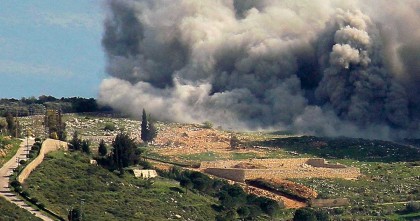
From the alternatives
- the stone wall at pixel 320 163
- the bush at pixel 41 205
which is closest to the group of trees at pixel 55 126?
the stone wall at pixel 320 163

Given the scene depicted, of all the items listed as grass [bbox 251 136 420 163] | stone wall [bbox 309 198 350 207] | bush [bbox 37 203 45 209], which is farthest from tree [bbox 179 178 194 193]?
grass [bbox 251 136 420 163]

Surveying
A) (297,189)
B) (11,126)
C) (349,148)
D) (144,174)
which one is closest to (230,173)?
(297,189)

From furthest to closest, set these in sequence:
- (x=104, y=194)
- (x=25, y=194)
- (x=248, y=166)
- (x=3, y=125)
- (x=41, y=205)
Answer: (x=248, y=166)
(x=3, y=125)
(x=104, y=194)
(x=25, y=194)
(x=41, y=205)

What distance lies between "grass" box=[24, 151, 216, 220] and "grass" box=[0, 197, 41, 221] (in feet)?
7.69

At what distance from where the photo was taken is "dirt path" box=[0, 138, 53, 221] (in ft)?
165

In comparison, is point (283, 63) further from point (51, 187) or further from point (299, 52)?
point (51, 187)

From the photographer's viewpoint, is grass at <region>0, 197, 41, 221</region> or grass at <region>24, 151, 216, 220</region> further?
grass at <region>24, 151, 216, 220</region>

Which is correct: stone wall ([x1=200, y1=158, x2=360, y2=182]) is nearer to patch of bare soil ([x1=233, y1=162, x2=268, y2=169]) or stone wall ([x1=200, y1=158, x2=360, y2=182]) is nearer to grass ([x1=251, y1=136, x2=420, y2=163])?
patch of bare soil ([x1=233, y1=162, x2=268, y2=169])

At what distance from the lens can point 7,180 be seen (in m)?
56.0

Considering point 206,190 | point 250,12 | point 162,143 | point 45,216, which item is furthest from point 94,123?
point 45,216

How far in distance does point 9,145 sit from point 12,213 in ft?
57.9

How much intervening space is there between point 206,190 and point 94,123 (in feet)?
94.0

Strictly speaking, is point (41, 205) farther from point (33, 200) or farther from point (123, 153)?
point (123, 153)

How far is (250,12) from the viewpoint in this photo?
4355 inches
